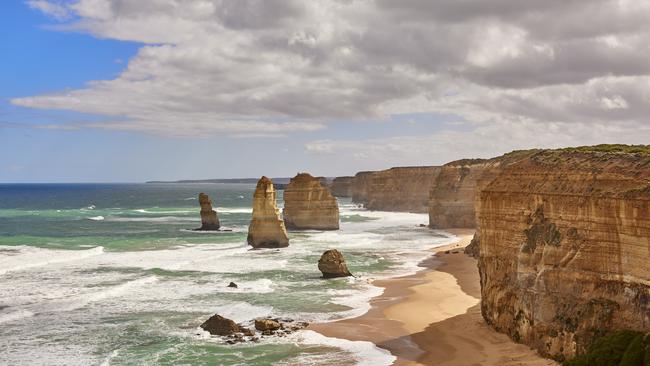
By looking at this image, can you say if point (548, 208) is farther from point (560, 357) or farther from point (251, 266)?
point (251, 266)

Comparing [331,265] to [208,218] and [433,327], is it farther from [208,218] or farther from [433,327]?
[208,218]

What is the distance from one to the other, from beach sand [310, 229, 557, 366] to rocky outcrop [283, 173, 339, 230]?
35.1m

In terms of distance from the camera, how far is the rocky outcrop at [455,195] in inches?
3088

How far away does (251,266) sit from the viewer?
Answer: 164 ft

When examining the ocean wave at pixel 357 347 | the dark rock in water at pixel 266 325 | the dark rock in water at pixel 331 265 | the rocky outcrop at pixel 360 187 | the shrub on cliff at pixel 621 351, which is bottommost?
the ocean wave at pixel 357 347

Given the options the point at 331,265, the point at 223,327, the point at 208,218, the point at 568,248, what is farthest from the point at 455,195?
the point at 568,248

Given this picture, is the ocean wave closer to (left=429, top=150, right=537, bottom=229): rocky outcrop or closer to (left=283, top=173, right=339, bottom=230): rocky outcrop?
(left=283, top=173, right=339, bottom=230): rocky outcrop

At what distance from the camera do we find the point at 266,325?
28.8 m

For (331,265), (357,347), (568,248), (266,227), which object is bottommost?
(357,347)

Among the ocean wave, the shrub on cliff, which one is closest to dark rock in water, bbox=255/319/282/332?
the ocean wave

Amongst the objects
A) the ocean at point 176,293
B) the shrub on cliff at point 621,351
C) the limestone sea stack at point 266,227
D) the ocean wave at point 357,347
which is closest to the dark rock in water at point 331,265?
the ocean at point 176,293

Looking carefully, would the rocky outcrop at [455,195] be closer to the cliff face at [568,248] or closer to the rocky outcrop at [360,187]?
the cliff face at [568,248]

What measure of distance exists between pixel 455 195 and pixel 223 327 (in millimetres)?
56563

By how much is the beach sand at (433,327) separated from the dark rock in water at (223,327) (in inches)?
140
